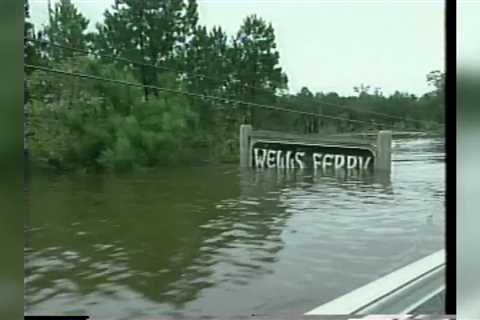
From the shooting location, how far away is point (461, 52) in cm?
144

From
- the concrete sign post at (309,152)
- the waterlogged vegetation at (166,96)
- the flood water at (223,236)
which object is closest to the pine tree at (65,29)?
the waterlogged vegetation at (166,96)

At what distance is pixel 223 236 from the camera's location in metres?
1.96

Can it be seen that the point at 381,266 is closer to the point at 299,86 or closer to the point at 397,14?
the point at 299,86

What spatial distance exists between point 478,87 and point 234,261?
38.0 inches

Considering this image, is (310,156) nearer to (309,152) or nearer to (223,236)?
(309,152)

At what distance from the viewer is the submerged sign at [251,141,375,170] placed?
6.50ft

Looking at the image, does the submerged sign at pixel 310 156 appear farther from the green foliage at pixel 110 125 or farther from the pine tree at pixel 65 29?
the pine tree at pixel 65 29

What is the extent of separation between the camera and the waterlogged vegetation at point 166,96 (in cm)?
193

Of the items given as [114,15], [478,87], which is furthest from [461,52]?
[114,15]

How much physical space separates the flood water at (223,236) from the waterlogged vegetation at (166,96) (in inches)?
3.6

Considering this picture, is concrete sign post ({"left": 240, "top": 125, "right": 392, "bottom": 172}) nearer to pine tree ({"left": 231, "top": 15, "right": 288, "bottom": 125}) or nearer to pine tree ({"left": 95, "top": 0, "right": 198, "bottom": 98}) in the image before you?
pine tree ({"left": 231, "top": 15, "right": 288, "bottom": 125})

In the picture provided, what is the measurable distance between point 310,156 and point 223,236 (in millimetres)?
428

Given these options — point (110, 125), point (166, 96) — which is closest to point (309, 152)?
point (166, 96)

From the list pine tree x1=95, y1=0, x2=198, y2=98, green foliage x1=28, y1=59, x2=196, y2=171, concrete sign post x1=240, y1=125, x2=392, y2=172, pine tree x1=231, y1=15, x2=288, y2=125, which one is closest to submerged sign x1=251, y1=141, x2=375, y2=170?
concrete sign post x1=240, y1=125, x2=392, y2=172
